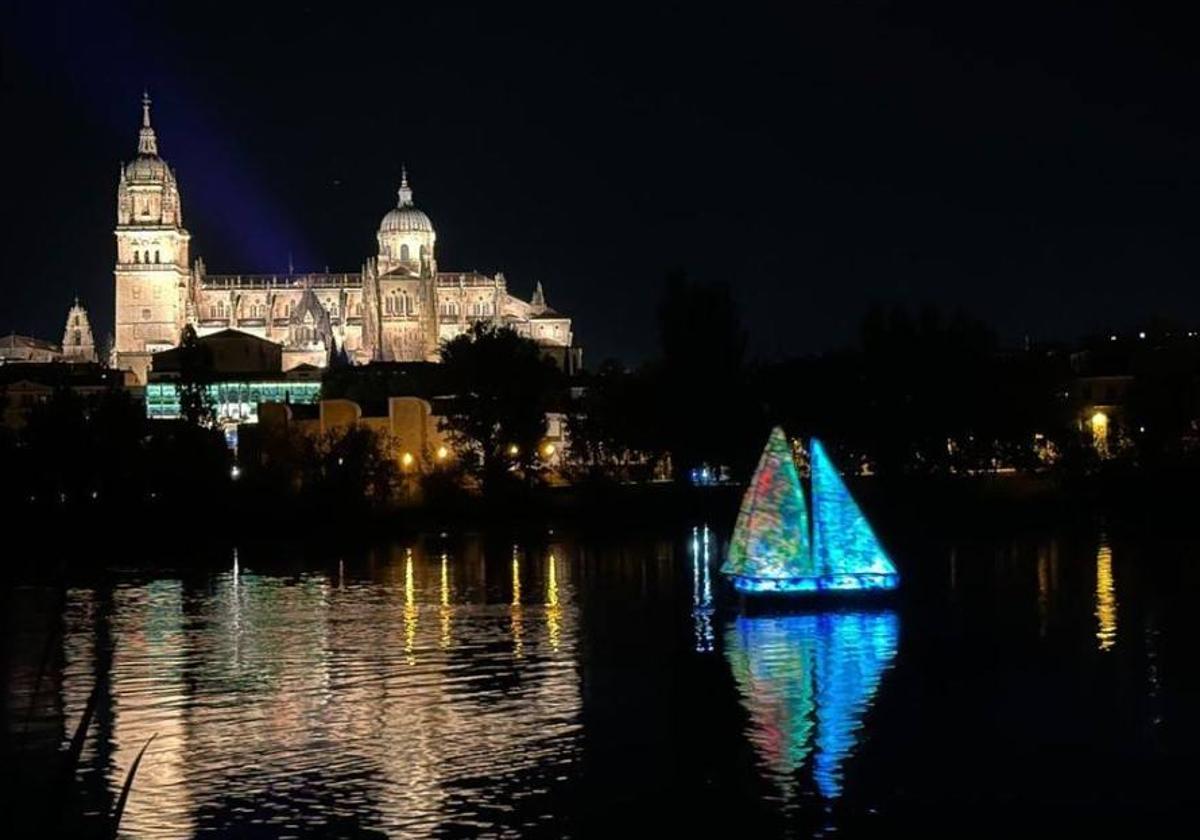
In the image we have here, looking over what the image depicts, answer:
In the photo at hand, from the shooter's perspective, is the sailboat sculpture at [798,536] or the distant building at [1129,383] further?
the distant building at [1129,383]

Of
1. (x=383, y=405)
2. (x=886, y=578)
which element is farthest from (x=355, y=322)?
(x=886, y=578)

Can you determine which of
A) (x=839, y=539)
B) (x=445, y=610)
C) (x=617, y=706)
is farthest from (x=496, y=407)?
(x=617, y=706)

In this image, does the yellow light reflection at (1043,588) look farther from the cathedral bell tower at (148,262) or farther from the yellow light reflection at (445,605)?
A: the cathedral bell tower at (148,262)

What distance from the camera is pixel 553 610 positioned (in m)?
39.9

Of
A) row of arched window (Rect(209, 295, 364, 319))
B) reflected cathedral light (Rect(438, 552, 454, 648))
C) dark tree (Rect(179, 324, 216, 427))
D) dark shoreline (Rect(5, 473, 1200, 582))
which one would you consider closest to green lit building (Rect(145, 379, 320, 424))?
dark tree (Rect(179, 324, 216, 427))

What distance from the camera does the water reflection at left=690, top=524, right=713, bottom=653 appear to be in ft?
115

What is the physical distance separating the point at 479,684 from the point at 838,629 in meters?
8.36

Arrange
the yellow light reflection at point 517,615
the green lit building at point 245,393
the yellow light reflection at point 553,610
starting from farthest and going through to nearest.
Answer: the green lit building at point 245,393, the yellow light reflection at point 553,610, the yellow light reflection at point 517,615

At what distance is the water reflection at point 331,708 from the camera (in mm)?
21016

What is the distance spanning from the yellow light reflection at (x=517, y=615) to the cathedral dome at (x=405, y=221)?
10886cm

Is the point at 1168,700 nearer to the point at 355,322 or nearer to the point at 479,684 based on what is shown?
the point at 479,684

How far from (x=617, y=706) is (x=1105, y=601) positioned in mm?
15757

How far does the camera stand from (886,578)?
38.4 metres

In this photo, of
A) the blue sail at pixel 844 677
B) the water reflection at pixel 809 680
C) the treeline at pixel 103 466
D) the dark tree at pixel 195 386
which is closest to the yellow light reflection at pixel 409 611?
the water reflection at pixel 809 680
